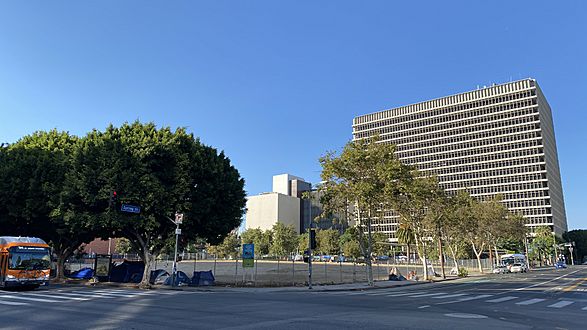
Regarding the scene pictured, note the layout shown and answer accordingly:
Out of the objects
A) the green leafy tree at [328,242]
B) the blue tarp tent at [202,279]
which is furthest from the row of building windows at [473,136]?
the blue tarp tent at [202,279]

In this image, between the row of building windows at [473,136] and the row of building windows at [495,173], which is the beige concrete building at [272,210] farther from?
the row of building windows at [495,173]

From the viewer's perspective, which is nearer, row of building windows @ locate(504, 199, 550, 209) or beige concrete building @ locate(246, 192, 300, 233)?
row of building windows @ locate(504, 199, 550, 209)

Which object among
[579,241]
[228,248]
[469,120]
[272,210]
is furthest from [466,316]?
[272,210]

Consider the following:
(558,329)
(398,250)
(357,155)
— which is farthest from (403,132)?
(558,329)

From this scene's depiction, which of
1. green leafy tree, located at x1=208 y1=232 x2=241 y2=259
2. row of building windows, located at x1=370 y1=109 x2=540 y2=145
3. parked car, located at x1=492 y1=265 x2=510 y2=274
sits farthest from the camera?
row of building windows, located at x1=370 y1=109 x2=540 y2=145

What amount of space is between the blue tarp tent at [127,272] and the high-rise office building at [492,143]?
12567 centimetres

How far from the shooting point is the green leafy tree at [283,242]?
4742 inches

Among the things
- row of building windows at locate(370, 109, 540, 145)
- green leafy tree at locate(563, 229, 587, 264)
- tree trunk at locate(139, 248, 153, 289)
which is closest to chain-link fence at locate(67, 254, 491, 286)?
tree trunk at locate(139, 248, 153, 289)

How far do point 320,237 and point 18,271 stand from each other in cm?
10285

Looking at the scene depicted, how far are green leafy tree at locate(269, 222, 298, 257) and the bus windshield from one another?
9531 cm

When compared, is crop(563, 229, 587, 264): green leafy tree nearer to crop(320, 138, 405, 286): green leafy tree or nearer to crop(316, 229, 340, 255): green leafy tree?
crop(316, 229, 340, 255): green leafy tree

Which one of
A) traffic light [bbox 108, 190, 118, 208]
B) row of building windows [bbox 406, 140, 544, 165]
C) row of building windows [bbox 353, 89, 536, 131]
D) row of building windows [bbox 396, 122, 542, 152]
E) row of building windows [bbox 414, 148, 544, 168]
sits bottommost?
traffic light [bbox 108, 190, 118, 208]

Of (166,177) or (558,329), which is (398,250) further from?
(558,329)

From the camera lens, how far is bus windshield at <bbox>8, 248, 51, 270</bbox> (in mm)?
24453
